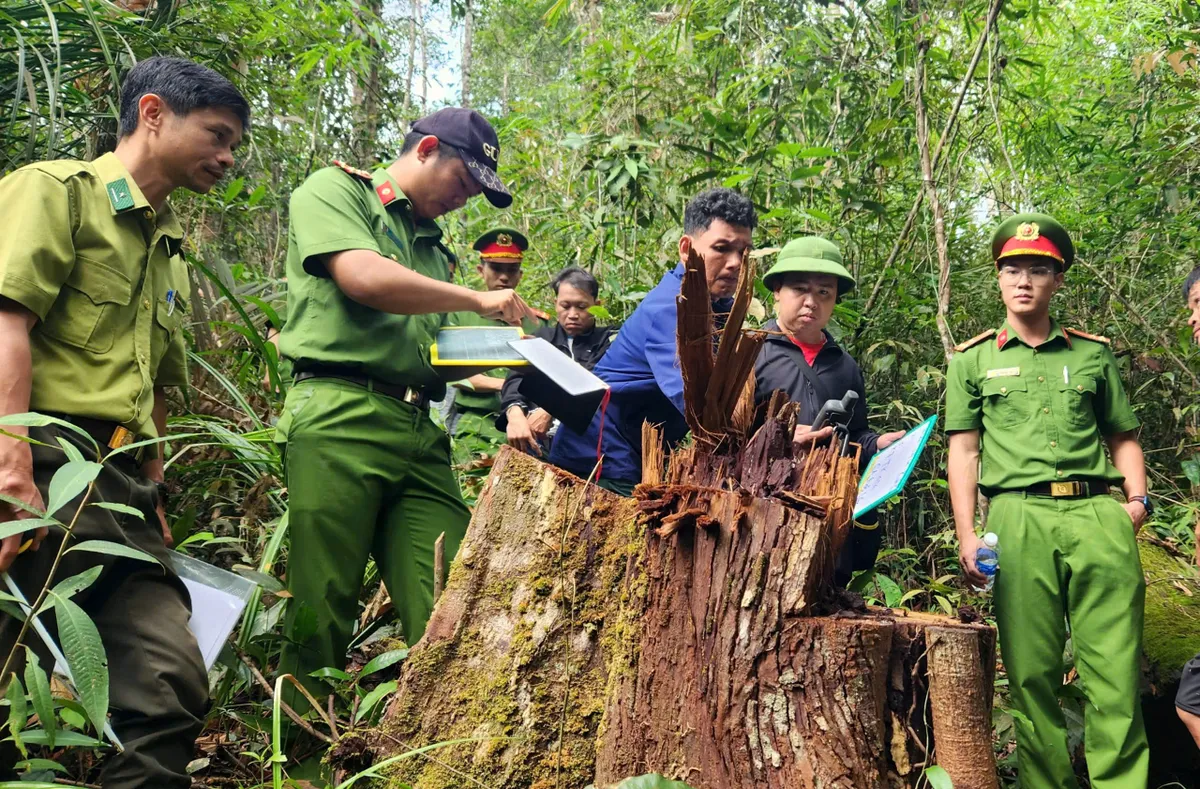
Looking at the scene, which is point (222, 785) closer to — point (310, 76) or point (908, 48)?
point (908, 48)

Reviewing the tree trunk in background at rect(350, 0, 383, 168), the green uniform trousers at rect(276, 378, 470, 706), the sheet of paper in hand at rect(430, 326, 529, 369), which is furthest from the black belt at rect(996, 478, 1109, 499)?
the tree trunk in background at rect(350, 0, 383, 168)

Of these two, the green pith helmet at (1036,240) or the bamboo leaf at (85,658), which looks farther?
the green pith helmet at (1036,240)

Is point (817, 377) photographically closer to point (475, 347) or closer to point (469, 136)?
point (475, 347)

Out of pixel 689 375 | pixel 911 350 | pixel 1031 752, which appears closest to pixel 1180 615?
pixel 1031 752

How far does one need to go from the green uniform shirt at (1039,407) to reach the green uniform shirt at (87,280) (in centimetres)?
312

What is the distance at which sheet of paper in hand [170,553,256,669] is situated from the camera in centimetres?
237

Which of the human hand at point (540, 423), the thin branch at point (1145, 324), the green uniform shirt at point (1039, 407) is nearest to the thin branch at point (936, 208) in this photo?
the green uniform shirt at point (1039, 407)

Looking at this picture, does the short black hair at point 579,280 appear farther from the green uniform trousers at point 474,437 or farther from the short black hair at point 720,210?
the short black hair at point 720,210

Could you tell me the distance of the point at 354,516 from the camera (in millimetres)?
2914

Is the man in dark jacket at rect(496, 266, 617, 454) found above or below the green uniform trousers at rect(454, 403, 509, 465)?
above

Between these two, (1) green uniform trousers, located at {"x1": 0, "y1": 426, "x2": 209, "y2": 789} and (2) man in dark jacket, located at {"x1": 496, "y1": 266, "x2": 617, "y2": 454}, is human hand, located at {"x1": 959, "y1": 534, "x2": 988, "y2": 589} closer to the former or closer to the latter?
(2) man in dark jacket, located at {"x1": 496, "y1": 266, "x2": 617, "y2": 454}

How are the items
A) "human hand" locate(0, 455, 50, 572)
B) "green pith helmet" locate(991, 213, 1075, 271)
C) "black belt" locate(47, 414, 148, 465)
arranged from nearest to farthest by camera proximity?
"human hand" locate(0, 455, 50, 572) → "black belt" locate(47, 414, 148, 465) → "green pith helmet" locate(991, 213, 1075, 271)

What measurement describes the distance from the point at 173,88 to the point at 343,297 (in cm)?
84

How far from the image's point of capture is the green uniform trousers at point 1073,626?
3111 mm
